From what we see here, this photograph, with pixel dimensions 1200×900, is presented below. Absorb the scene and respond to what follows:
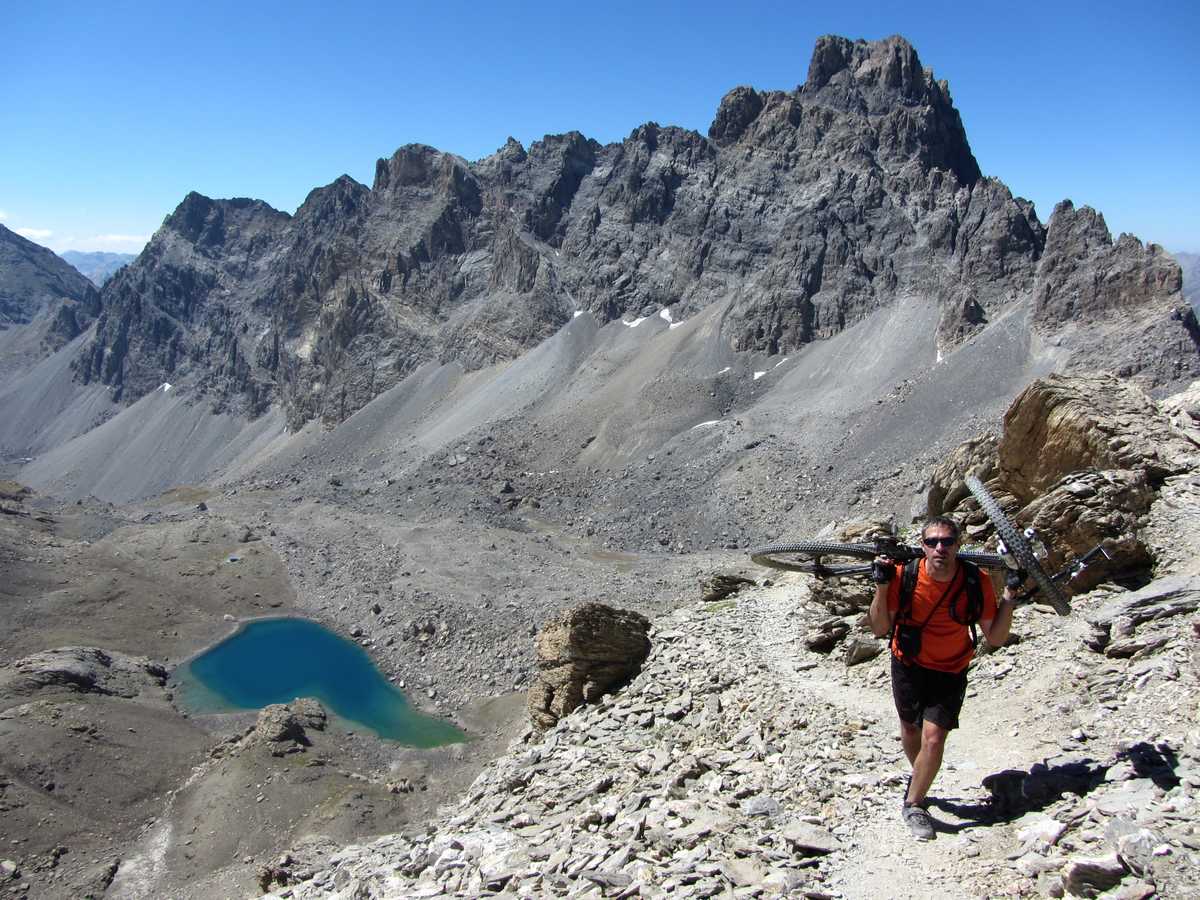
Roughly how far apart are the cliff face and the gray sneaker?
58.9 m

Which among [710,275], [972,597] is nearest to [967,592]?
[972,597]

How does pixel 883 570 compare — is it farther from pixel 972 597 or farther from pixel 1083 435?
pixel 1083 435

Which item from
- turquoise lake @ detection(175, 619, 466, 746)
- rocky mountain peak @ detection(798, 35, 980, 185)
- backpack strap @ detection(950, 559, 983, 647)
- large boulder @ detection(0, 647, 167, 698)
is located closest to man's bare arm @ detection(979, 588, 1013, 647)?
backpack strap @ detection(950, 559, 983, 647)

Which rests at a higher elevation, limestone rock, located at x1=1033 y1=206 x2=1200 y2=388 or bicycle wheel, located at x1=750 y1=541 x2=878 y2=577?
limestone rock, located at x1=1033 y1=206 x2=1200 y2=388

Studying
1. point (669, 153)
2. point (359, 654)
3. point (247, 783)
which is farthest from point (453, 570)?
point (669, 153)

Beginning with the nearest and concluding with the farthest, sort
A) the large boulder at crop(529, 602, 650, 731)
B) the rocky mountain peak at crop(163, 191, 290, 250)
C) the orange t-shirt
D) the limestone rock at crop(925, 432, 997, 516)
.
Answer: the orange t-shirt < the limestone rock at crop(925, 432, 997, 516) < the large boulder at crop(529, 602, 650, 731) < the rocky mountain peak at crop(163, 191, 290, 250)

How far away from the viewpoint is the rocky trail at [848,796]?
828 centimetres

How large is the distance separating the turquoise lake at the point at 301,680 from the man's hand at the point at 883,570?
3371 cm

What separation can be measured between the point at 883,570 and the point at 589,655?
1401 cm

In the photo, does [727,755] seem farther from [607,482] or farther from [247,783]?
[607,482]

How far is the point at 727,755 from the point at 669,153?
361 ft

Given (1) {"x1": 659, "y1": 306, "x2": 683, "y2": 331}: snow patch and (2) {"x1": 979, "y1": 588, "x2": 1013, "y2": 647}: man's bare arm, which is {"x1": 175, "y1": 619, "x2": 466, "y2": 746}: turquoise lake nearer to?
(2) {"x1": 979, "y1": 588, "x2": 1013, "y2": 647}: man's bare arm

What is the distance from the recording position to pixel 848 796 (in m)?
10.8

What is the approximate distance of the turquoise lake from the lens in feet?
136
